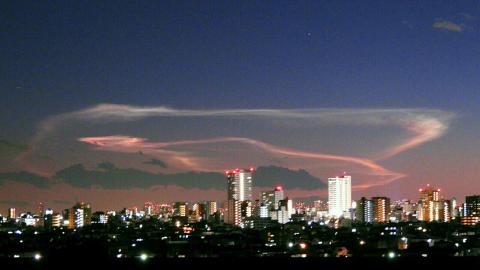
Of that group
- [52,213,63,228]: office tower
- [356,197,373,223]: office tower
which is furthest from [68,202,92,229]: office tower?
[356,197,373,223]: office tower

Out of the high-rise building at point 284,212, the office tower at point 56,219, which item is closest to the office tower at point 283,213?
the high-rise building at point 284,212

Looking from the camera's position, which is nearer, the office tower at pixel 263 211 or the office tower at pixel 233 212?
the office tower at pixel 233 212

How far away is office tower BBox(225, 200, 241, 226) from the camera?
257 feet

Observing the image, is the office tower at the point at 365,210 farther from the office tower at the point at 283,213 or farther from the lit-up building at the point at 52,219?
the lit-up building at the point at 52,219

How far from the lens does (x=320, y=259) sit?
11859 mm

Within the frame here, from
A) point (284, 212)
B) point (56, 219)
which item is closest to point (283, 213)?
point (284, 212)

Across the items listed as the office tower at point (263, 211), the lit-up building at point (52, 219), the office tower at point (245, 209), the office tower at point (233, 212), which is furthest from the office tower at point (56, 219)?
the office tower at point (263, 211)

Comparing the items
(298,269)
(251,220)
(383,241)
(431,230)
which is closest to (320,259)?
(298,269)

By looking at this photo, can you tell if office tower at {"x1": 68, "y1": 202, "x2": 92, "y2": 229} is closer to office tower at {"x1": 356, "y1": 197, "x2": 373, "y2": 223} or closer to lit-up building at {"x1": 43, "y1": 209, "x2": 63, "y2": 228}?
lit-up building at {"x1": 43, "y1": 209, "x2": 63, "y2": 228}

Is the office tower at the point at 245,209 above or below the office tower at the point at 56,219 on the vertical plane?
above

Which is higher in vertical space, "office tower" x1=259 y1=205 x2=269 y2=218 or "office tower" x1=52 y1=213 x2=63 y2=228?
"office tower" x1=259 y1=205 x2=269 y2=218

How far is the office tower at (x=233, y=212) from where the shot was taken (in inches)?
3082

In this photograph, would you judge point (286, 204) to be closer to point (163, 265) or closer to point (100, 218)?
point (100, 218)

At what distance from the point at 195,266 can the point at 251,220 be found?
207 feet
